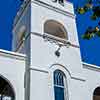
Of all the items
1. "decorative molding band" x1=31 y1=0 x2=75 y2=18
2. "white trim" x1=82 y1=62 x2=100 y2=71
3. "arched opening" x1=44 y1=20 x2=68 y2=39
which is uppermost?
"decorative molding band" x1=31 y1=0 x2=75 y2=18

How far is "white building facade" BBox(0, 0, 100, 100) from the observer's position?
13.2 m

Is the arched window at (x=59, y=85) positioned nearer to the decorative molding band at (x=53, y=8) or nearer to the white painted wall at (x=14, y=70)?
the white painted wall at (x=14, y=70)

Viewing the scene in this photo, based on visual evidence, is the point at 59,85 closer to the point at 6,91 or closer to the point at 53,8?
the point at 6,91

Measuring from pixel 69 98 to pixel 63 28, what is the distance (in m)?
4.50

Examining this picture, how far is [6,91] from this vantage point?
527 inches

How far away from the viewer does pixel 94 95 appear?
15.7 meters

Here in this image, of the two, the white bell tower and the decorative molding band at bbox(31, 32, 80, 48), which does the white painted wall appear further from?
the decorative molding band at bbox(31, 32, 80, 48)

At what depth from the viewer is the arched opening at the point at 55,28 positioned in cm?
1652

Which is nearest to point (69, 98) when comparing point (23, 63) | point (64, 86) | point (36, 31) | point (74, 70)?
point (64, 86)

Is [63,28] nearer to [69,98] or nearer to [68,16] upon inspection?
[68,16]

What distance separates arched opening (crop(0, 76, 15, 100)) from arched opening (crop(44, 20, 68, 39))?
474 centimetres

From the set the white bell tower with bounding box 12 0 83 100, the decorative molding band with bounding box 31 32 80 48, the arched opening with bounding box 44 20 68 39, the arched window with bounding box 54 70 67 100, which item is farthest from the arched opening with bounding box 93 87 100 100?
the arched opening with bounding box 44 20 68 39

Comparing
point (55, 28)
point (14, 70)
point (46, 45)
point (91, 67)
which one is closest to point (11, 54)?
Answer: point (14, 70)

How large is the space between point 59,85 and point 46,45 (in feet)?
7.14
